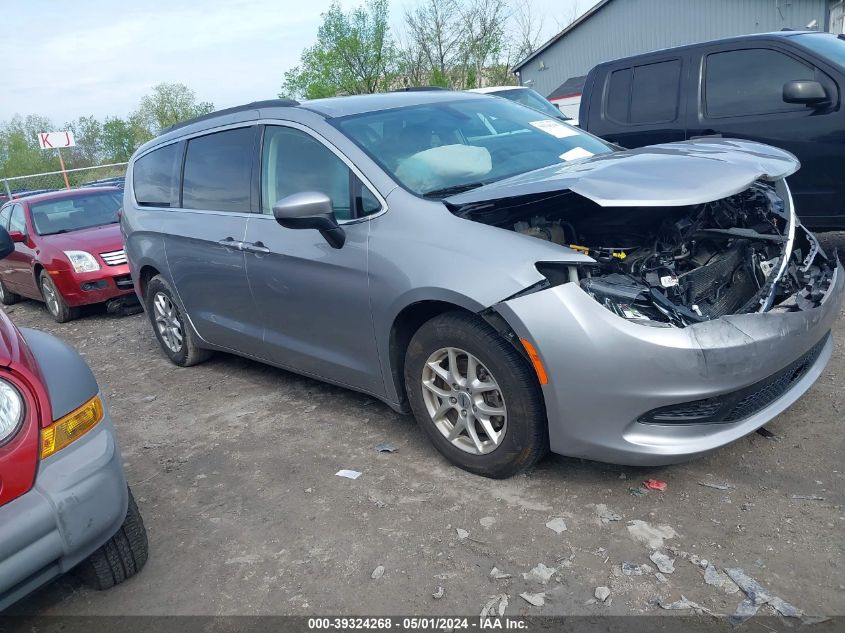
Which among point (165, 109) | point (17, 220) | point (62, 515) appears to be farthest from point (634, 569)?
point (165, 109)

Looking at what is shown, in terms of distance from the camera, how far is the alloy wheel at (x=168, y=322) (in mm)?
5773

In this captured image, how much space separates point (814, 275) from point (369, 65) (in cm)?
3553

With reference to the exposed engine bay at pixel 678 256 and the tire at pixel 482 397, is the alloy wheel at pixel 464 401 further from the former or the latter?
the exposed engine bay at pixel 678 256

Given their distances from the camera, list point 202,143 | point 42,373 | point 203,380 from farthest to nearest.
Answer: point 203,380 → point 202,143 → point 42,373

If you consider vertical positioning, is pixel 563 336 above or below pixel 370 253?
below

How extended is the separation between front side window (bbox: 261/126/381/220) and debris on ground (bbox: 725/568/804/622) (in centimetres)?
224

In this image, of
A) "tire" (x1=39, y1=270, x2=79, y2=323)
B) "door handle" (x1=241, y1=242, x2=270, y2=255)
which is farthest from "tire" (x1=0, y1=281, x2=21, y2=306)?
"door handle" (x1=241, y1=242, x2=270, y2=255)

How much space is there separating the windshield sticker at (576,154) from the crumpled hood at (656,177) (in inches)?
11.7

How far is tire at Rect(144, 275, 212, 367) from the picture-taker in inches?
220

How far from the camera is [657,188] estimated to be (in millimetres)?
2980

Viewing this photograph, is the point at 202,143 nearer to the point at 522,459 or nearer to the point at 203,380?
the point at 203,380

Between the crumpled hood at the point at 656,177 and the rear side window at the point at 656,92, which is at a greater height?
the rear side window at the point at 656,92

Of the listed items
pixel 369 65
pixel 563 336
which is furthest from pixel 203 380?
pixel 369 65

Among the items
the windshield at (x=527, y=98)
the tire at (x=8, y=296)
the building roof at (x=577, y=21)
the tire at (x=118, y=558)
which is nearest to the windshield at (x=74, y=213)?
the tire at (x=8, y=296)
